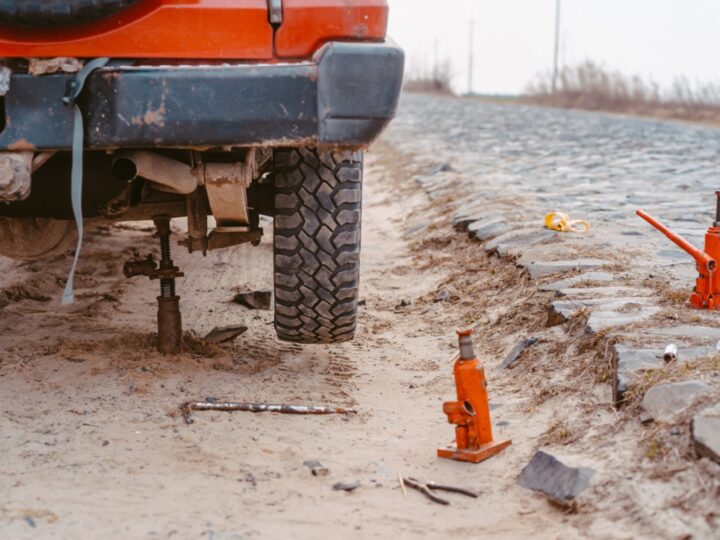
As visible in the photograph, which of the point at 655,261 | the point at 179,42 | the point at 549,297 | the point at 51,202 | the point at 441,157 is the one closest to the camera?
the point at 179,42

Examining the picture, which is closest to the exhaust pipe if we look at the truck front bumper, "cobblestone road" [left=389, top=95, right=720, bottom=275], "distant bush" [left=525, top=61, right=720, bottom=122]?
the truck front bumper

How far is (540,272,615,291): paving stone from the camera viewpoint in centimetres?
447

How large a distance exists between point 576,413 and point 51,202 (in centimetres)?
189

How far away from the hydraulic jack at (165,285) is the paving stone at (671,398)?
1.89 m

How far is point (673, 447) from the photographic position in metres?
2.66

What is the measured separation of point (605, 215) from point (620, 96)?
2584 cm

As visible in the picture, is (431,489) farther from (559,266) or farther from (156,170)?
(559,266)

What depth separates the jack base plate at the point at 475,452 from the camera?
9.84ft

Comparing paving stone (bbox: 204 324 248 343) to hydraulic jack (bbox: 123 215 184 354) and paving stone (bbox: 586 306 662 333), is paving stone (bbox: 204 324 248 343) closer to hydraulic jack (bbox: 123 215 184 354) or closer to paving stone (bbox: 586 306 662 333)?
hydraulic jack (bbox: 123 215 184 354)

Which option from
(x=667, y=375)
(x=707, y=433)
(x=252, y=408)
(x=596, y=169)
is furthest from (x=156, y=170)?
(x=596, y=169)

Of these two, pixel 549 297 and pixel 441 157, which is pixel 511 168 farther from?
pixel 549 297

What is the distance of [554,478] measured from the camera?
2756mm

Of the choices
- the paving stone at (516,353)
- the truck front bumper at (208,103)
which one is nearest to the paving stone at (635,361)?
the paving stone at (516,353)

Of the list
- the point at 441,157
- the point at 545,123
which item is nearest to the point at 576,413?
the point at 441,157
